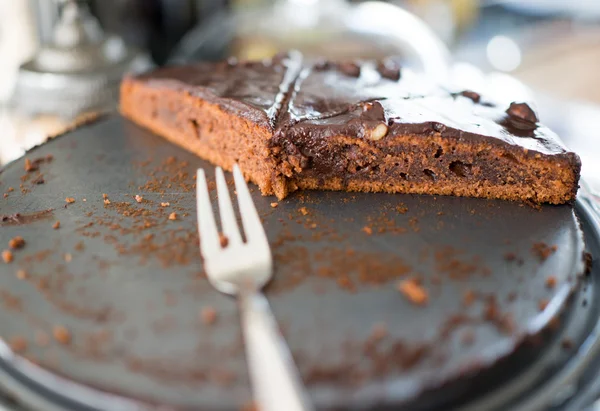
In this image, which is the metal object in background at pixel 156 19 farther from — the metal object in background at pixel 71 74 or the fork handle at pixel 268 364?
the fork handle at pixel 268 364

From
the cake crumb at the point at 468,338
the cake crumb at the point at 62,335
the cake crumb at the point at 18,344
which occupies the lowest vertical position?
the cake crumb at the point at 18,344

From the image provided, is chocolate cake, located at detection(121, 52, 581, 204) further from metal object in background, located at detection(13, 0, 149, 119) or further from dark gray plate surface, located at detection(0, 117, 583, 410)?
metal object in background, located at detection(13, 0, 149, 119)

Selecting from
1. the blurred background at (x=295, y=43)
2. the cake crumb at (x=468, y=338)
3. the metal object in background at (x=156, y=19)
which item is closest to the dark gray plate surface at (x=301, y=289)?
the cake crumb at (x=468, y=338)

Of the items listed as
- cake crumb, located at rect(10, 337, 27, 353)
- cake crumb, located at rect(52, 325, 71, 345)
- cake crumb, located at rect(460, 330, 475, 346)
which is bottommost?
cake crumb, located at rect(10, 337, 27, 353)

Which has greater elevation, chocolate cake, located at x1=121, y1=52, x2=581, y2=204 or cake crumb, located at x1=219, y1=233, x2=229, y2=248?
chocolate cake, located at x1=121, y1=52, x2=581, y2=204

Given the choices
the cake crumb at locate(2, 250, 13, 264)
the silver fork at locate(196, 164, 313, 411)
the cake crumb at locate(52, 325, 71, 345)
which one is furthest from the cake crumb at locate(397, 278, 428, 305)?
the cake crumb at locate(2, 250, 13, 264)

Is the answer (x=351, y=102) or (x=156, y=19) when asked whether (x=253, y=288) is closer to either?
(x=351, y=102)
